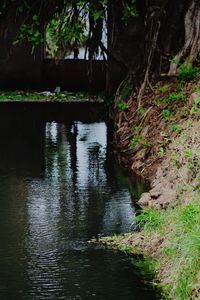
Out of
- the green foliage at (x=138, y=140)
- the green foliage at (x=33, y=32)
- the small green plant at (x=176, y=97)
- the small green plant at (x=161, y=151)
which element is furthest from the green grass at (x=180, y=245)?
the green foliage at (x=33, y=32)

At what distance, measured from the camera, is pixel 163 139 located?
39.4 feet

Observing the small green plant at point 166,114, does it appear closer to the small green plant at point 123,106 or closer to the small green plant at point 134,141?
the small green plant at point 134,141

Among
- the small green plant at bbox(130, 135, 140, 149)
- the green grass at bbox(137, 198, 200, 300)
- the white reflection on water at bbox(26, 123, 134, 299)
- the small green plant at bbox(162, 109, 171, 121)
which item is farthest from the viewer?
the small green plant at bbox(130, 135, 140, 149)

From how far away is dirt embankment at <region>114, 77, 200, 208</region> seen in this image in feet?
31.0

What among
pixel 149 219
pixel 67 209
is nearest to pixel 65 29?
pixel 67 209

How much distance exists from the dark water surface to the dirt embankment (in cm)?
34

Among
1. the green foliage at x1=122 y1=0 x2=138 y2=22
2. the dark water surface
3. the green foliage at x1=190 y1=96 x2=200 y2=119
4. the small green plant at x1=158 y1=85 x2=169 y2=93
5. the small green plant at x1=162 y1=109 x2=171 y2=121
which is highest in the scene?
the green foliage at x1=122 y1=0 x2=138 y2=22

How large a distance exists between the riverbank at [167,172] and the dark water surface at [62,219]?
10.7 inches

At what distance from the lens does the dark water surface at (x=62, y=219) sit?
7137 millimetres

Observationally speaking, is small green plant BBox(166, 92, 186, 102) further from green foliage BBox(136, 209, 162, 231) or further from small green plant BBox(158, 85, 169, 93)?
green foliage BBox(136, 209, 162, 231)

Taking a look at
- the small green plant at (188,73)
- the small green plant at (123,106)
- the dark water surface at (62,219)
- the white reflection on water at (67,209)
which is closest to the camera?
the dark water surface at (62,219)

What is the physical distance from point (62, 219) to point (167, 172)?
1.74 m

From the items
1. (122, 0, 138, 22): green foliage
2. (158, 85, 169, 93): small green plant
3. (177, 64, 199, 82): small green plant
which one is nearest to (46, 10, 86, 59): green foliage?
(122, 0, 138, 22): green foliage

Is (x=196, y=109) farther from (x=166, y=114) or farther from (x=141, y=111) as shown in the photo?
(x=141, y=111)
